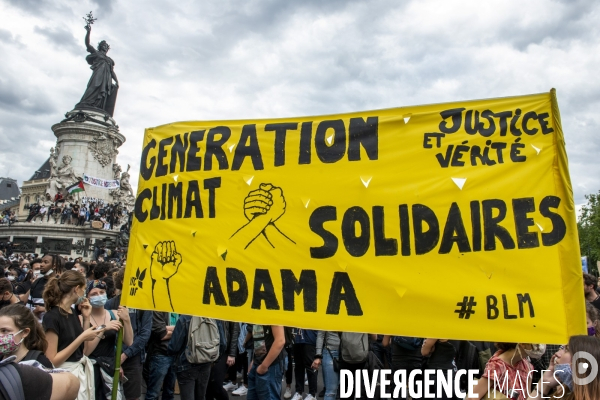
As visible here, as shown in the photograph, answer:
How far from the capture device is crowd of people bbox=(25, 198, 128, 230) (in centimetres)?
3425

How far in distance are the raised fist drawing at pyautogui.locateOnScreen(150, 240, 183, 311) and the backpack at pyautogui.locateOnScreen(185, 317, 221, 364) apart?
1449 mm

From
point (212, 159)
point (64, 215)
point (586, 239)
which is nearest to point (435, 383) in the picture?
point (212, 159)

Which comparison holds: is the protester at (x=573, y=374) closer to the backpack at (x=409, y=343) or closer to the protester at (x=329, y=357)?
the backpack at (x=409, y=343)

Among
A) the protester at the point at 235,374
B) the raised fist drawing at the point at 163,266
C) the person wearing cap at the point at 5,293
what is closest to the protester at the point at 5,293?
the person wearing cap at the point at 5,293

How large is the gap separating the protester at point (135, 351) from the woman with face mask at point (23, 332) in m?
2.14

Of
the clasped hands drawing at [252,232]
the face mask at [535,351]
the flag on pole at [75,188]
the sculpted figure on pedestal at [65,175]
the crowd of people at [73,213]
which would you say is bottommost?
the face mask at [535,351]

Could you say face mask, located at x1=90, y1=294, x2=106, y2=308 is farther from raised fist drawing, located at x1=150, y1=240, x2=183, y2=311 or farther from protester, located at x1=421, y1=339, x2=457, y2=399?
protester, located at x1=421, y1=339, x2=457, y2=399

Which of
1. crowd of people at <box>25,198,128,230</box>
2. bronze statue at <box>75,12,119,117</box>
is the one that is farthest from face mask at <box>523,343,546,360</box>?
bronze statue at <box>75,12,119,117</box>

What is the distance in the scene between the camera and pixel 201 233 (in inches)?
157

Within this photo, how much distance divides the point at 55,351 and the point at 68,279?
62 centimetres

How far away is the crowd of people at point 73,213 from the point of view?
34.2 meters

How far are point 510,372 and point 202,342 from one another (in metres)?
3.39

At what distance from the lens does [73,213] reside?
112 feet

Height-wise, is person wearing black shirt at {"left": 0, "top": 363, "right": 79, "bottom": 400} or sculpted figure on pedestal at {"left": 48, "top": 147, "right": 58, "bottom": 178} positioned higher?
sculpted figure on pedestal at {"left": 48, "top": 147, "right": 58, "bottom": 178}
